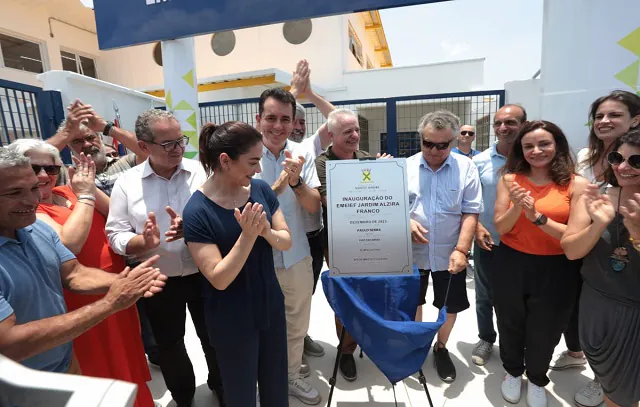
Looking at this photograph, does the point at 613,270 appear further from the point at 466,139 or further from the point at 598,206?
the point at 466,139

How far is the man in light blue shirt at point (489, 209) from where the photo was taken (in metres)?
2.59

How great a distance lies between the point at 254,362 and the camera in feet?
5.40

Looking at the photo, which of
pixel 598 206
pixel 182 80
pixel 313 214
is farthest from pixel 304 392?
pixel 182 80

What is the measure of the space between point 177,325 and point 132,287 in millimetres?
854

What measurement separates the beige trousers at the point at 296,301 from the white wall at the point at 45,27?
11193 mm

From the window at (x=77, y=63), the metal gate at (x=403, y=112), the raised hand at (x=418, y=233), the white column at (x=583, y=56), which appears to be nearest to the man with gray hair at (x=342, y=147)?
the raised hand at (x=418, y=233)

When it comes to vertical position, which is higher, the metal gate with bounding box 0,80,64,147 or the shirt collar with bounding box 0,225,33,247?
the metal gate with bounding box 0,80,64,147

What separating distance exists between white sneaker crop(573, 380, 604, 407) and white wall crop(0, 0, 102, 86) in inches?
507

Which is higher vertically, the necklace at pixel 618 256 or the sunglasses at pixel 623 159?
the sunglasses at pixel 623 159

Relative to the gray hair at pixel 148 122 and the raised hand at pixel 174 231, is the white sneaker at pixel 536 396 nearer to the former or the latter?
the raised hand at pixel 174 231

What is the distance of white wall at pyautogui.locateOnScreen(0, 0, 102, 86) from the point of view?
30.7 ft

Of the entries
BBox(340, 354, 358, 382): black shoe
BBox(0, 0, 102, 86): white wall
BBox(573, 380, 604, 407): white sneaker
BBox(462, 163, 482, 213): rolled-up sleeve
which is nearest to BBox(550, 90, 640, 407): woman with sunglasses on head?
BBox(573, 380, 604, 407): white sneaker

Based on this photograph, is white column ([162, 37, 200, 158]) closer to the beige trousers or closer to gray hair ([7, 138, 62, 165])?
gray hair ([7, 138, 62, 165])

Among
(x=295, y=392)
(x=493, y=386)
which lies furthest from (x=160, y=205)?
(x=493, y=386)
